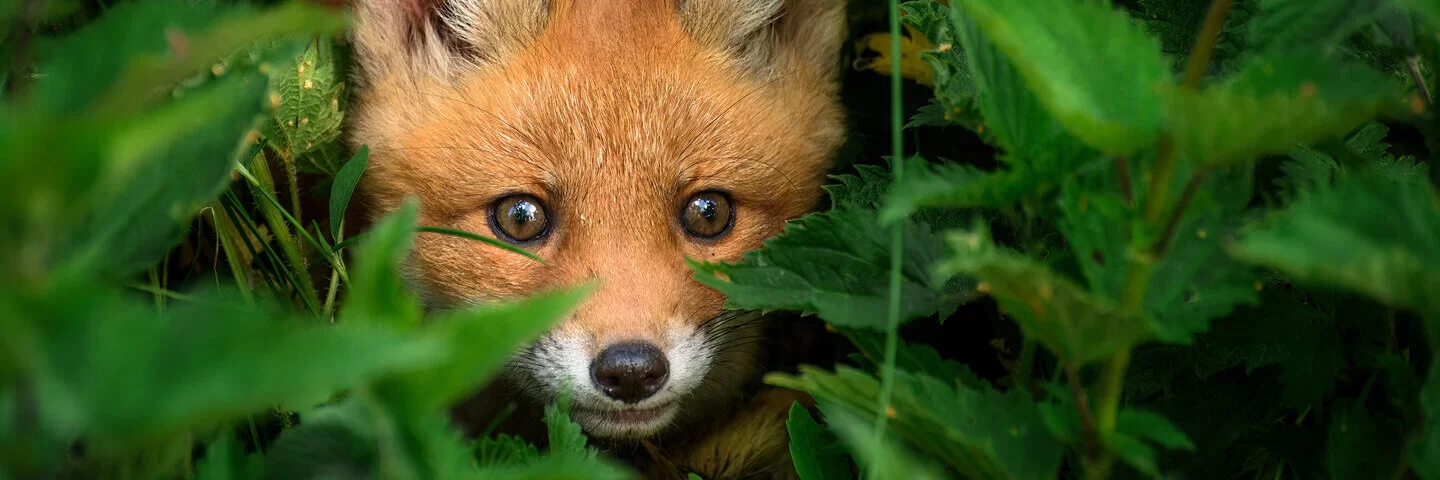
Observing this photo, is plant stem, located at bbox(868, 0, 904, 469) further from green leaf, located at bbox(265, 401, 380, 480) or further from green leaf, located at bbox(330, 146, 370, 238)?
green leaf, located at bbox(330, 146, 370, 238)

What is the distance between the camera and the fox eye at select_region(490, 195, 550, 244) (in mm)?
2594

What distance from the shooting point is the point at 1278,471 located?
194cm

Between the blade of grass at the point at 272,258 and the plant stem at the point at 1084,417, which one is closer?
the plant stem at the point at 1084,417

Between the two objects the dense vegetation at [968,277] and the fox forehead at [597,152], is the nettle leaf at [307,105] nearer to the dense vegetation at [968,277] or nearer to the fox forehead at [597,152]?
the fox forehead at [597,152]

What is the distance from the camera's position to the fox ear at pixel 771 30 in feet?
9.43

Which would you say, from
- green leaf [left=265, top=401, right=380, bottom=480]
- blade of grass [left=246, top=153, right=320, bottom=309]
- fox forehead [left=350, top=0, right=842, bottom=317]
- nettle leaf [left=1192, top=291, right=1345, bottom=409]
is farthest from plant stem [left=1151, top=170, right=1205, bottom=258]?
blade of grass [left=246, top=153, right=320, bottom=309]

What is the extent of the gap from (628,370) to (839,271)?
0.68 meters

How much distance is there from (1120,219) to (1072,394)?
24 centimetres

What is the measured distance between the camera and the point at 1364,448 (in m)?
1.65

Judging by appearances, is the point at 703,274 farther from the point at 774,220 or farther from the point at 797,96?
the point at 797,96

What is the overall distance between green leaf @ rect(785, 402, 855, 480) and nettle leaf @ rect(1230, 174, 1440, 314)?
2.86 ft

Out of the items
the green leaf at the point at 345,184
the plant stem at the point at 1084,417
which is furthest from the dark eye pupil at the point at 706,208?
the plant stem at the point at 1084,417

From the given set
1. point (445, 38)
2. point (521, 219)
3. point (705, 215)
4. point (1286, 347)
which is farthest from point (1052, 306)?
point (445, 38)

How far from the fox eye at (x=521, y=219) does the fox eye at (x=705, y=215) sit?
0.33m
